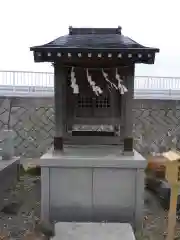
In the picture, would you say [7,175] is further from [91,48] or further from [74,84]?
Answer: [91,48]

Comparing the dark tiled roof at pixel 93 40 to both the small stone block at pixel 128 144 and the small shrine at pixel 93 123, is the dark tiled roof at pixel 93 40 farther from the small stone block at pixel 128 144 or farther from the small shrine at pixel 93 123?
the small stone block at pixel 128 144

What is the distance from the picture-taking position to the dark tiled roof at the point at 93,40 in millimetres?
4527

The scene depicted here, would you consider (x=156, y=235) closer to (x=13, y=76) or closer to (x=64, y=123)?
(x=64, y=123)

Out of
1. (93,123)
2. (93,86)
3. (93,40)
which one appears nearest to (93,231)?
(93,123)

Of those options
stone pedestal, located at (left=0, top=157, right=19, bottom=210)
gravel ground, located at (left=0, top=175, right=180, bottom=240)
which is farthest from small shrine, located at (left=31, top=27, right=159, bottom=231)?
stone pedestal, located at (left=0, top=157, right=19, bottom=210)

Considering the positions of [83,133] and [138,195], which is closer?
[138,195]

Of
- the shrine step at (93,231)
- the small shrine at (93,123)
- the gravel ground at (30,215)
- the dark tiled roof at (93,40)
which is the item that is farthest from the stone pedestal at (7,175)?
the dark tiled roof at (93,40)

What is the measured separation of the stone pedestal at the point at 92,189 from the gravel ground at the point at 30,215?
298mm

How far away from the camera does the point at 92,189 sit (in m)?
4.52

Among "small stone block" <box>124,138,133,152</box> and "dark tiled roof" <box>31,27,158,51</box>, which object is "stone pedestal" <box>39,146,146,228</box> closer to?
"small stone block" <box>124,138,133,152</box>

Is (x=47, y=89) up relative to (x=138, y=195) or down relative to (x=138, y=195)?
up

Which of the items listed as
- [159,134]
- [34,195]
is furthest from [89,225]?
[159,134]

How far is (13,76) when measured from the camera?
Answer: 9.49 m

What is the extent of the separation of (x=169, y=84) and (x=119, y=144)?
5448 mm
